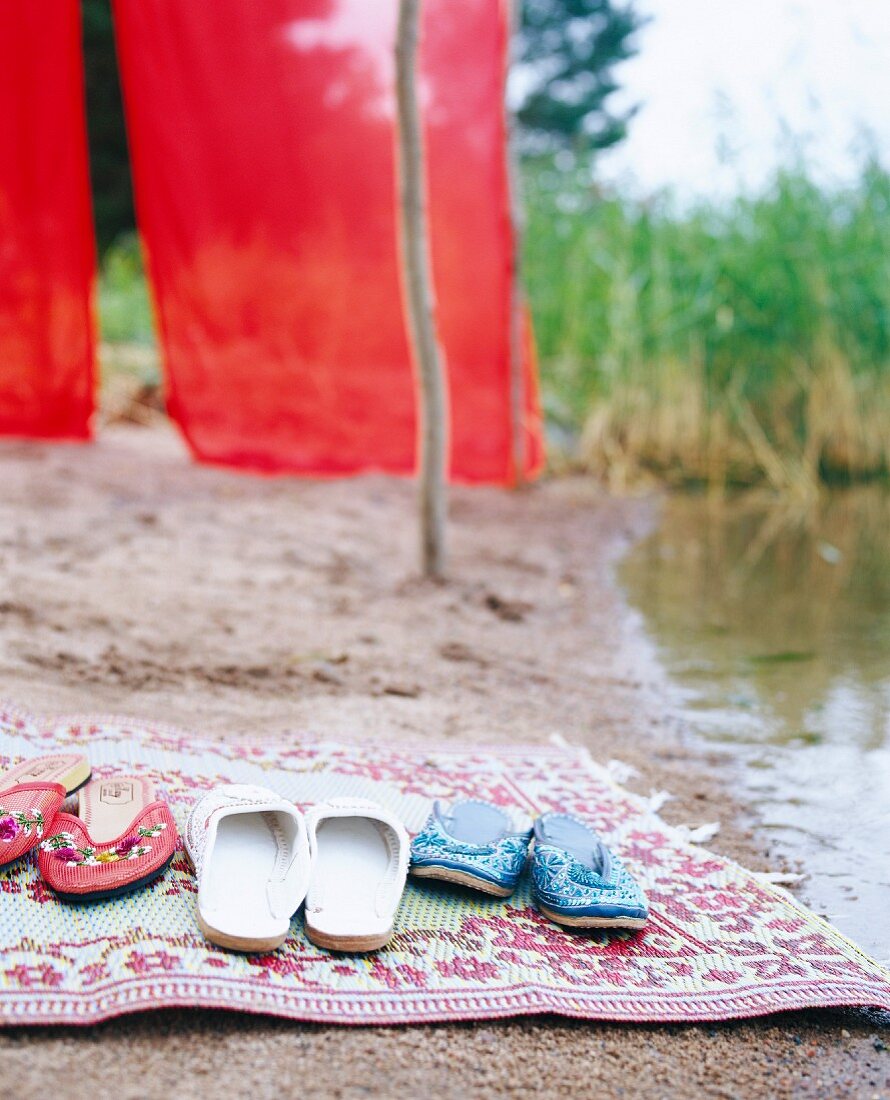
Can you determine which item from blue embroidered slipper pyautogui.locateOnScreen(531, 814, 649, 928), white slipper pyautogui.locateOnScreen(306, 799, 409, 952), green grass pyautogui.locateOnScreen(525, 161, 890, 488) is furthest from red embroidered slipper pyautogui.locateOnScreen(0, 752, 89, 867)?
green grass pyautogui.locateOnScreen(525, 161, 890, 488)

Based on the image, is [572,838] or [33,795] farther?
[572,838]

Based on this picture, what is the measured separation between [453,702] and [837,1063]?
1020mm

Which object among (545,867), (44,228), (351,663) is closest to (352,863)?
(545,867)

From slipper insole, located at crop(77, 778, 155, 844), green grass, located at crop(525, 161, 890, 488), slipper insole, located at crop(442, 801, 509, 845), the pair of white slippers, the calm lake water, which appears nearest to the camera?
the pair of white slippers

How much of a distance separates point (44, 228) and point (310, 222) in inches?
36.2

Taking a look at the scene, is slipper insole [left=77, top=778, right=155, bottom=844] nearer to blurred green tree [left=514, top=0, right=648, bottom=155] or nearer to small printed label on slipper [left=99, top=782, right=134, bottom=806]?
small printed label on slipper [left=99, top=782, right=134, bottom=806]

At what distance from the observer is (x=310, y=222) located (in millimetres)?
3701

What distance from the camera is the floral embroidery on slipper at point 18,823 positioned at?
1104 mm

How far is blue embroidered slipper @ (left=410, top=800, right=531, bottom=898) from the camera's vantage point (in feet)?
3.86

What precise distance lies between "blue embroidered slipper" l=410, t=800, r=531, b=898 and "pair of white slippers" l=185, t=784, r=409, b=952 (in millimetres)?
36

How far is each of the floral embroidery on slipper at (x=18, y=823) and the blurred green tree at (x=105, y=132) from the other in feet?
A: 18.2

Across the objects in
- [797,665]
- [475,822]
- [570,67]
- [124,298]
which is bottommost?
[797,665]

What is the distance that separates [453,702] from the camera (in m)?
1.93

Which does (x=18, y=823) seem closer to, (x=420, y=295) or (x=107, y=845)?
(x=107, y=845)
